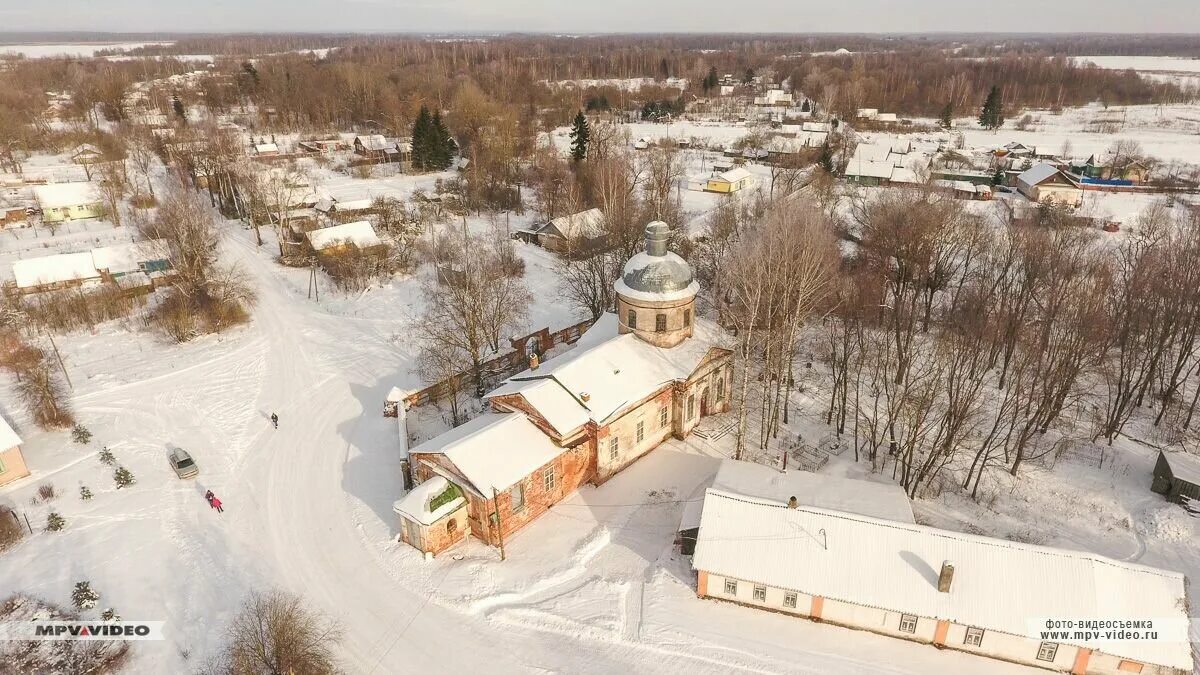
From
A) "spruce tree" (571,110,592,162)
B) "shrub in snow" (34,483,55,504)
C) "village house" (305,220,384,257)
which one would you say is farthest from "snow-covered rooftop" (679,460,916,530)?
"spruce tree" (571,110,592,162)

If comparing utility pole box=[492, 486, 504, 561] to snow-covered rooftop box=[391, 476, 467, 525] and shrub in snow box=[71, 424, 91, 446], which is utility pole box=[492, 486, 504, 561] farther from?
shrub in snow box=[71, 424, 91, 446]

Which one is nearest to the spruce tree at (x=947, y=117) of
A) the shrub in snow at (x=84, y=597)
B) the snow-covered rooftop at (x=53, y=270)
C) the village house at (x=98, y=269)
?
the village house at (x=98, y=269)

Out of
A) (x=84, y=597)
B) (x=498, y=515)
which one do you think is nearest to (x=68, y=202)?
(x=84, y=597)

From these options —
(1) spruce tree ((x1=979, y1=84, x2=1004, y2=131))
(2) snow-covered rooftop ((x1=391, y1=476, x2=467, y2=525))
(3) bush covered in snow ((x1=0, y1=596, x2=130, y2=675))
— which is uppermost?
(1) spruce tree ((x1=979, y1=84, x2=1004, y2=131))

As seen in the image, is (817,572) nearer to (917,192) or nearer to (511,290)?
(511,290)

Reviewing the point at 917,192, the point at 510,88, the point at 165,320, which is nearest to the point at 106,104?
the point at 510,88
